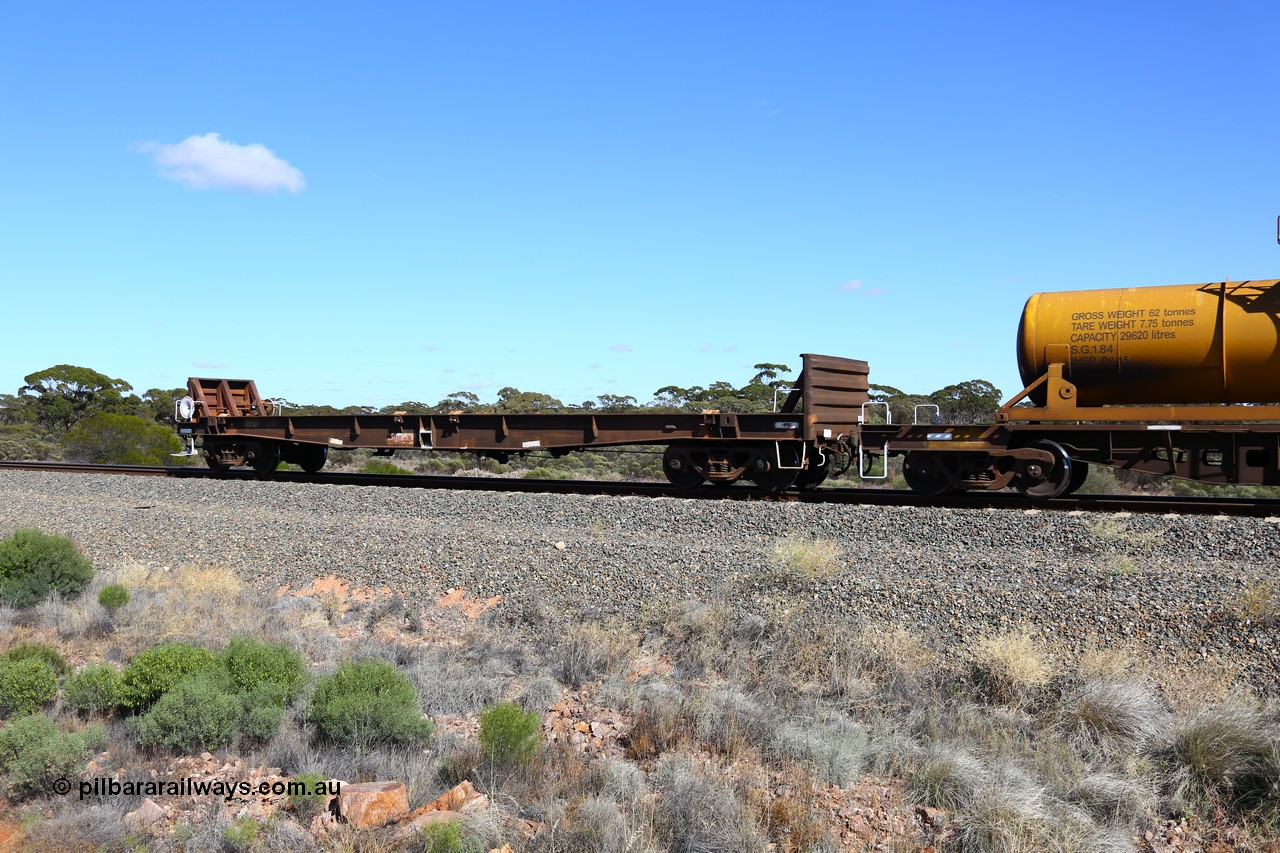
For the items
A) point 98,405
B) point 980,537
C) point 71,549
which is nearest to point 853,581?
point 980,537

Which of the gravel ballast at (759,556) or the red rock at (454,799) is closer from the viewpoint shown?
the red rock at (454,799)

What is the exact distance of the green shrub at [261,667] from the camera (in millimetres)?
6961

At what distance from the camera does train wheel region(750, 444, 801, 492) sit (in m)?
14.6

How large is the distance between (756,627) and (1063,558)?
3.56 m

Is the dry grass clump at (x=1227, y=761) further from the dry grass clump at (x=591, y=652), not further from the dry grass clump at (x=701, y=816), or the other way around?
the dry grass clump at (x=591, y=652)

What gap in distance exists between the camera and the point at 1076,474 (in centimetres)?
1333

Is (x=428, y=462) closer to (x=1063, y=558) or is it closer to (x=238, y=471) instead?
(x=238, y=471)

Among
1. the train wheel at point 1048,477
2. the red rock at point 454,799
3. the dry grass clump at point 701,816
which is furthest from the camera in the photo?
the train wheel at point 1048,477

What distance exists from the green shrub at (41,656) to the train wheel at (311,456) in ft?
43.2

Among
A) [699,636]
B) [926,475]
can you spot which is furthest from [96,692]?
[926,475]

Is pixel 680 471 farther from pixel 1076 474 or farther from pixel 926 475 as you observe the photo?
pixel 1076 474

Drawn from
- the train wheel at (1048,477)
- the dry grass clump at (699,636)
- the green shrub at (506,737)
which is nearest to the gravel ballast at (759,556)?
the dry grass clump at (699,636)

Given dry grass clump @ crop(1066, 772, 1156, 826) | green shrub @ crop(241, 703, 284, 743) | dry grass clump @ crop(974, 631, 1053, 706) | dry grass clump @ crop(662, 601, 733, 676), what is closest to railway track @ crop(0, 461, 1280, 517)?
dry grass clump @ crop(662, 601, 733, 676)

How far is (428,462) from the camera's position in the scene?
1036 inches
